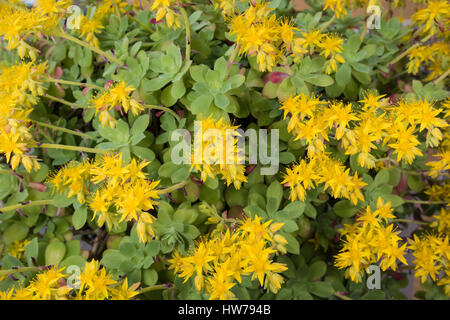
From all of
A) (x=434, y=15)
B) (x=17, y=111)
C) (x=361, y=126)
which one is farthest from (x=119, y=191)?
(x=434, y=15)

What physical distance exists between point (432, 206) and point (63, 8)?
783 millimetres

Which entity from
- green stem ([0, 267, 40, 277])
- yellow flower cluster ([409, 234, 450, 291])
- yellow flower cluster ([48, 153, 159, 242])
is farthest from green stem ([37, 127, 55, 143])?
yellow flower cluster ([409, 234, 450, 291])

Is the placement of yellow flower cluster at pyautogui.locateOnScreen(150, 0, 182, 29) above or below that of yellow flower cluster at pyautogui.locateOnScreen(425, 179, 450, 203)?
above

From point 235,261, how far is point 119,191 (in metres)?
0.18

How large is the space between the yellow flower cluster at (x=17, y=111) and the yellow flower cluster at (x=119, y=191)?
66mm

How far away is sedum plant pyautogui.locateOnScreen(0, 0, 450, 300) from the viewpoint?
0.55 m

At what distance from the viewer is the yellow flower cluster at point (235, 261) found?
507 mm

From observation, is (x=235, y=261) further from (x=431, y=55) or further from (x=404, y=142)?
(x=431, y=55)

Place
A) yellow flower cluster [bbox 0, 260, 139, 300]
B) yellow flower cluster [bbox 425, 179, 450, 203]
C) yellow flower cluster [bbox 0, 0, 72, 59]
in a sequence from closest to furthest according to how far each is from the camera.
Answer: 1. yellow flower cluster [bbox 0, 260, 139, 300]
2. yellow flower cluster [bbox 0, 0, 72, 59]
3. yellow flower cluster [bbox 425, 179, 450, 203]

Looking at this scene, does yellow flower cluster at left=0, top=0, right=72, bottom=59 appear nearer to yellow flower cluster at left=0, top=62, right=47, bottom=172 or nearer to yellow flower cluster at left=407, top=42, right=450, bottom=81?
yellow flower cluster at left=0, top=62, right=47, bottom=172

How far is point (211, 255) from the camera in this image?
544mm

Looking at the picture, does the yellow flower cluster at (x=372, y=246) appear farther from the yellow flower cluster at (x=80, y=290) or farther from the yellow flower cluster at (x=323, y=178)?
the yellow flower cluster at (x=80, y=290)
